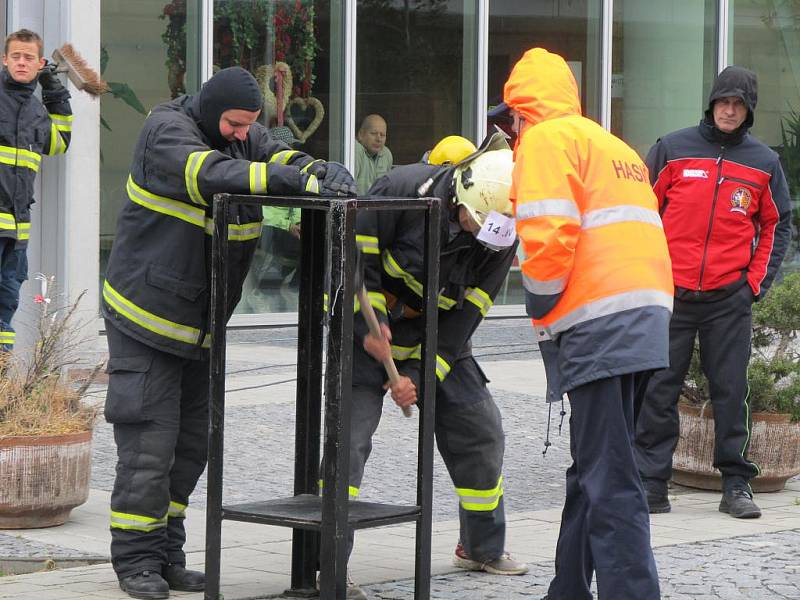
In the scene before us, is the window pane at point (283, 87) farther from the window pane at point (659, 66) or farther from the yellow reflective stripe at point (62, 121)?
the yellow reflective stripe at point (62, 121)

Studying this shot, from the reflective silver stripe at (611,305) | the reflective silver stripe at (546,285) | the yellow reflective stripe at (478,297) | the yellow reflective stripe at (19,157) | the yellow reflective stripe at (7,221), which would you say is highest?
the yellow reflective stripe at (19,157)

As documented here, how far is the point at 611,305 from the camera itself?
193 inches

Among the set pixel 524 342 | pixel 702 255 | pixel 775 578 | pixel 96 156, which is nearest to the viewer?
pixel 775 578

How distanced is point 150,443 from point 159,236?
739 millimetres

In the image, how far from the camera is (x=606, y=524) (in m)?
4.91

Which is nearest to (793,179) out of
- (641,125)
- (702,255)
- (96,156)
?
(641,125)

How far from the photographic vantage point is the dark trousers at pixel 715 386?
7.30 m

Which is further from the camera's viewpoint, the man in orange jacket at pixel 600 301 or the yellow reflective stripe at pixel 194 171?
the yellow reflective stripe at pixel 194 171

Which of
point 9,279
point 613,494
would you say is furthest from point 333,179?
point 9,279

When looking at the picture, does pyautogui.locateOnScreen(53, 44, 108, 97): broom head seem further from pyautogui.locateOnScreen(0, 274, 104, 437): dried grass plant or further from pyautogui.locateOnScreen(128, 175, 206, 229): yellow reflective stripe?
pyautogui.locateOnScreen(128, 175, 206, 229): yellow reflective stripe

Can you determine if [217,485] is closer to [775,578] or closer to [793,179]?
[775,578]

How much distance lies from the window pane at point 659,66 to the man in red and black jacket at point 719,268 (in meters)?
9.02

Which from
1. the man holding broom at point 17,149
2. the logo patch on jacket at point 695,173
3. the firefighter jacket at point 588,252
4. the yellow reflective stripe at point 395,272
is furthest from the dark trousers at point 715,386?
the man holding broom at point 17,149

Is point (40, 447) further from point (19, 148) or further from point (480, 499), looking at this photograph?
point (19, 148)
